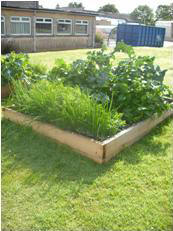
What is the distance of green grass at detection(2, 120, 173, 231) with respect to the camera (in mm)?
1925

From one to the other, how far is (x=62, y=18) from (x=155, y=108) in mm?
14045

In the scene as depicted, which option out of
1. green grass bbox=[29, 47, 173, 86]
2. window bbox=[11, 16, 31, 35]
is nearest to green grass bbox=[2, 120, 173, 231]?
green grass bbox=[29, 47, 173, 86]

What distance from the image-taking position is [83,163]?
A: 2.66 metres

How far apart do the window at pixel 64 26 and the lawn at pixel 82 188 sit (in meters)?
14.1

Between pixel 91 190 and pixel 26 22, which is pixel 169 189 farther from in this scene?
pixel 26 22

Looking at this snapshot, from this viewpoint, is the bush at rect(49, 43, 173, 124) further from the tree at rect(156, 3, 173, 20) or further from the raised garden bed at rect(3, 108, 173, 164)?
the tree at rect(156, 3, 173, 20)

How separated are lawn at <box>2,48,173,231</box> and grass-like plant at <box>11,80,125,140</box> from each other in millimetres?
286

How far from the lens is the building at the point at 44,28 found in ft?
43.8

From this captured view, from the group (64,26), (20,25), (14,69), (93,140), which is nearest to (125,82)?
(93,140)

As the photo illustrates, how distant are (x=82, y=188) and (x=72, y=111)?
962 mm

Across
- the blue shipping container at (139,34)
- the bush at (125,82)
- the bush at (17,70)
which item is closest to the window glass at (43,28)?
the blue shipping container at (139,34)

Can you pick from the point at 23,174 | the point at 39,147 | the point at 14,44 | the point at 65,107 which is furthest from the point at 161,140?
the point at 14,44

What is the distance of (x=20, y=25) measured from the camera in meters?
13.9

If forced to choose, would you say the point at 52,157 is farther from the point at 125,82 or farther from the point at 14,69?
the point at 14,69
